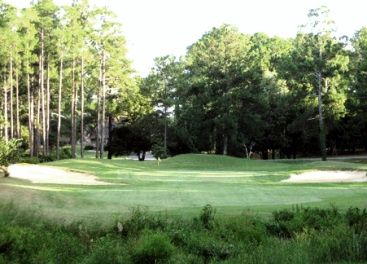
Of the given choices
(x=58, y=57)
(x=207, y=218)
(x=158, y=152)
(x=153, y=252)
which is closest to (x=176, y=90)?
(x=158, y=152)

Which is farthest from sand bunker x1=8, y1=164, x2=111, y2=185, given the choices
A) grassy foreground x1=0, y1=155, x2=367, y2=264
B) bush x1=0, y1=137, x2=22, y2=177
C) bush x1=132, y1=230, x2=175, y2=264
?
bush x1=132, y1=230, x2=175, y2=264

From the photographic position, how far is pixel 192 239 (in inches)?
364

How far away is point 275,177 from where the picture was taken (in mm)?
29859

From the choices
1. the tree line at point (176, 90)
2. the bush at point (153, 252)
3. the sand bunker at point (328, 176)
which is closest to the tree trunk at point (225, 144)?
the tree line at point (176, 90)

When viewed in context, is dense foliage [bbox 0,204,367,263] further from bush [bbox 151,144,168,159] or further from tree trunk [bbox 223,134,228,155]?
tree trunk [bbox 223,134,228,155]

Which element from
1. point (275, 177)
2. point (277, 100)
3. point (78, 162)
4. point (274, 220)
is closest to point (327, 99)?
point (277, 100)

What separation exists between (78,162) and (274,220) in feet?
96.8

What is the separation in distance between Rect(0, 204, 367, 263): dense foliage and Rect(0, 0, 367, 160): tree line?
3718 cm

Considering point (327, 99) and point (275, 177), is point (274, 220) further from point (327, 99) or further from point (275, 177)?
point (327, 99)

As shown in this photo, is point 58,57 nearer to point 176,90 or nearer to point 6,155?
point 176,90

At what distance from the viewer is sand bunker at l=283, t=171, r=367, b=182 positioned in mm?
29328

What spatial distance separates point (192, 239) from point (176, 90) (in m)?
48.3

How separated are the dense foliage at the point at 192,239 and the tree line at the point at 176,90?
3718cm

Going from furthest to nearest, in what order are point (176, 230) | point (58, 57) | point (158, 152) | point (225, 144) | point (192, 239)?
point (225, 144) < point (158, 152) < point (58, 57) < point (176, 230) < point (192, 239)
